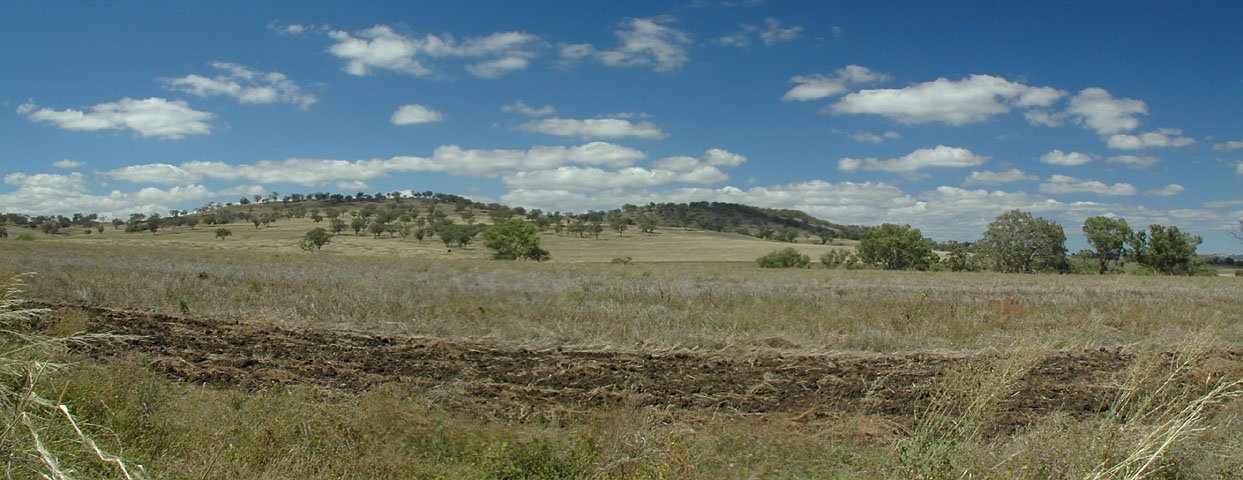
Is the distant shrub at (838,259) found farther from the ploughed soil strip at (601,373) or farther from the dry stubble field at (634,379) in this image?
the ploughed soil strip at (601,373)

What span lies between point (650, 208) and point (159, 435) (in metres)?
194

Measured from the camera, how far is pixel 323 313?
652 inches

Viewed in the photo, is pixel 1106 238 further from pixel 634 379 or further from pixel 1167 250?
pixel 634 379

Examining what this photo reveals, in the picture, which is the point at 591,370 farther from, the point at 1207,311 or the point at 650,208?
the point at 650,208

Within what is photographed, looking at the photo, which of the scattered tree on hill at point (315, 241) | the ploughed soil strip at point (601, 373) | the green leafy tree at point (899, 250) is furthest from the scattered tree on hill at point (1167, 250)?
the scattered tree on hill at point (315, 241)

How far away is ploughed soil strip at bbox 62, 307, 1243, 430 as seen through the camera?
9086mm

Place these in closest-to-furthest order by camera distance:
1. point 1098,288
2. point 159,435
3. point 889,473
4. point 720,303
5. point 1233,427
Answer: point 889,473 → point 159,435 → point 1233,427 → point 720,303 → point 1098,288

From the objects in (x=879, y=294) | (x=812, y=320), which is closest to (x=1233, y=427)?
(x=812, y=320)

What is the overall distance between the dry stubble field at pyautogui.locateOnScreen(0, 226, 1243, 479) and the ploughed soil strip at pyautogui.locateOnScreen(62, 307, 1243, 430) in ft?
0.21

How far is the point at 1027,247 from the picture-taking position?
220ft

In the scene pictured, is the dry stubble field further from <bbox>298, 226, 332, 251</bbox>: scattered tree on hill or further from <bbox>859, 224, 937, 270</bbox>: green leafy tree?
<bbox>298, 226, 332, 251</bbox>: scattered tree on hill

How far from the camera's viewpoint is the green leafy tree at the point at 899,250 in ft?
255

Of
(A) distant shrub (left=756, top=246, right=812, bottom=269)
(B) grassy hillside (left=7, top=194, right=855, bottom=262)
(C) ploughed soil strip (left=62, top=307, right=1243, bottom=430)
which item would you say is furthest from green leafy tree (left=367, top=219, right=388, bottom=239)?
(C) ploughed soil strip (left=62, top=307, right=1243, bottom=430)

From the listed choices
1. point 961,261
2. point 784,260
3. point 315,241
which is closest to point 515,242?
point 315,241
